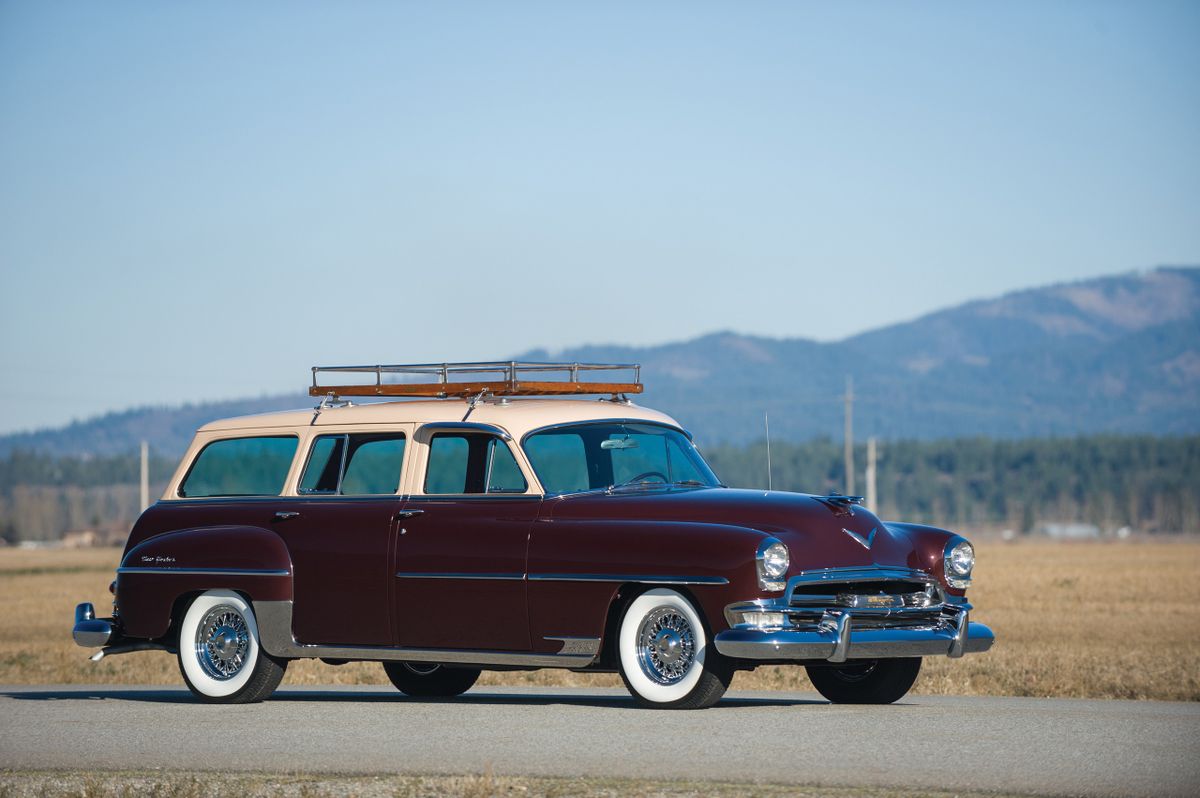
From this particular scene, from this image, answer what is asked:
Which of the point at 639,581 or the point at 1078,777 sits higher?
the point at 639,581

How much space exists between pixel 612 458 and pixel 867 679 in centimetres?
237

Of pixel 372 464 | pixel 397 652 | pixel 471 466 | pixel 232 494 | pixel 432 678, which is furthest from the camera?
pixel 432 678

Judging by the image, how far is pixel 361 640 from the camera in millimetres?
13625

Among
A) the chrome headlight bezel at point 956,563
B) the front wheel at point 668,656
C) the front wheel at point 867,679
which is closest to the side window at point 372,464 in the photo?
the front wheel at point 668,656

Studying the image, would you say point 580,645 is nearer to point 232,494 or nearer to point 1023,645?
point 232,494

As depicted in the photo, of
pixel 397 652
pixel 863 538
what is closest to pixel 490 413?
pixel 397 652

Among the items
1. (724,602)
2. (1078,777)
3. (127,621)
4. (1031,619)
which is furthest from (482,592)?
(1031,619)

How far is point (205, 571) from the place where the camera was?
14.2 meters

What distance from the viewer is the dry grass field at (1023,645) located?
18078 mm

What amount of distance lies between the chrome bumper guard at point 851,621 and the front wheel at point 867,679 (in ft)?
2.45

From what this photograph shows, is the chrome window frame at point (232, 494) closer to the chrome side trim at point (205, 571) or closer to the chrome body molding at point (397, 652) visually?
the chrome side trim at point (205, 571)

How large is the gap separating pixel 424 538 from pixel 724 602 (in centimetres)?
246

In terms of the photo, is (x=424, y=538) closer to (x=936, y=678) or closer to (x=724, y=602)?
(x=724, y=602)

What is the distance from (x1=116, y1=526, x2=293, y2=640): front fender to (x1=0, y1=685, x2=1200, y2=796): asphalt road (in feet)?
2.38
